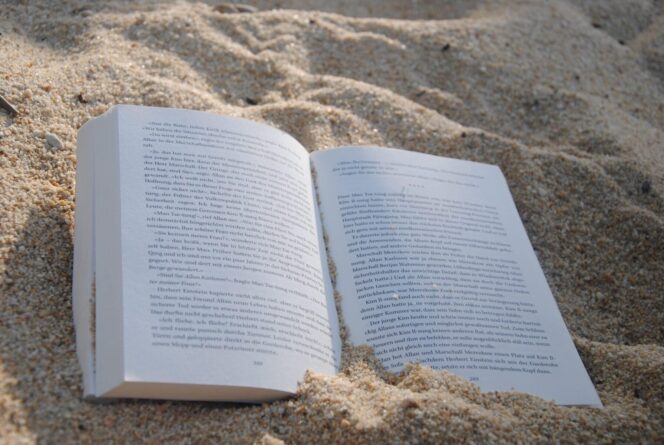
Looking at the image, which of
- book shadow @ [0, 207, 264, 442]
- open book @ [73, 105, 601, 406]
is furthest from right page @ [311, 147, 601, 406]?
book shadow @ [0, 207, 264, 442]

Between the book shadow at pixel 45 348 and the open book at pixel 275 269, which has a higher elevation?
the open book at pixel 275 269

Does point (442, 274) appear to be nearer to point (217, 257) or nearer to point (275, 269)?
point (275, 269)

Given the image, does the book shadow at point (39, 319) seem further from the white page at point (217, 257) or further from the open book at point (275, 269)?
the white page at point (217, 257)

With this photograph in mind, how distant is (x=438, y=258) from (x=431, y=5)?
162cm

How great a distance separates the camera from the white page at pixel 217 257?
3.86 ft

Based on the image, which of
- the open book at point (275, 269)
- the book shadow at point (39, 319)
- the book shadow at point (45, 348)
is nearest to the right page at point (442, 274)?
the open book at point (275, 269)

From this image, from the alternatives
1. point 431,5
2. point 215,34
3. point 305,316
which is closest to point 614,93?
point 431,5

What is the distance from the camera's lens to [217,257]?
1.30 m

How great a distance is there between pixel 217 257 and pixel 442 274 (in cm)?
52

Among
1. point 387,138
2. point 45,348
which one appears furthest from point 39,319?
point 387,138

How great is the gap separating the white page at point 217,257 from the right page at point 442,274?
90 millimetres

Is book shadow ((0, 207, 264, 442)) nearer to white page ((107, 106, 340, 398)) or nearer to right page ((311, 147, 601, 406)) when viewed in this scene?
white page ((107, 106, 340, 398))

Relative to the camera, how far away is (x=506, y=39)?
2453 millimetres

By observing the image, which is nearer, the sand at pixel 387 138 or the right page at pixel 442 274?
the sand at pixel 387 138
